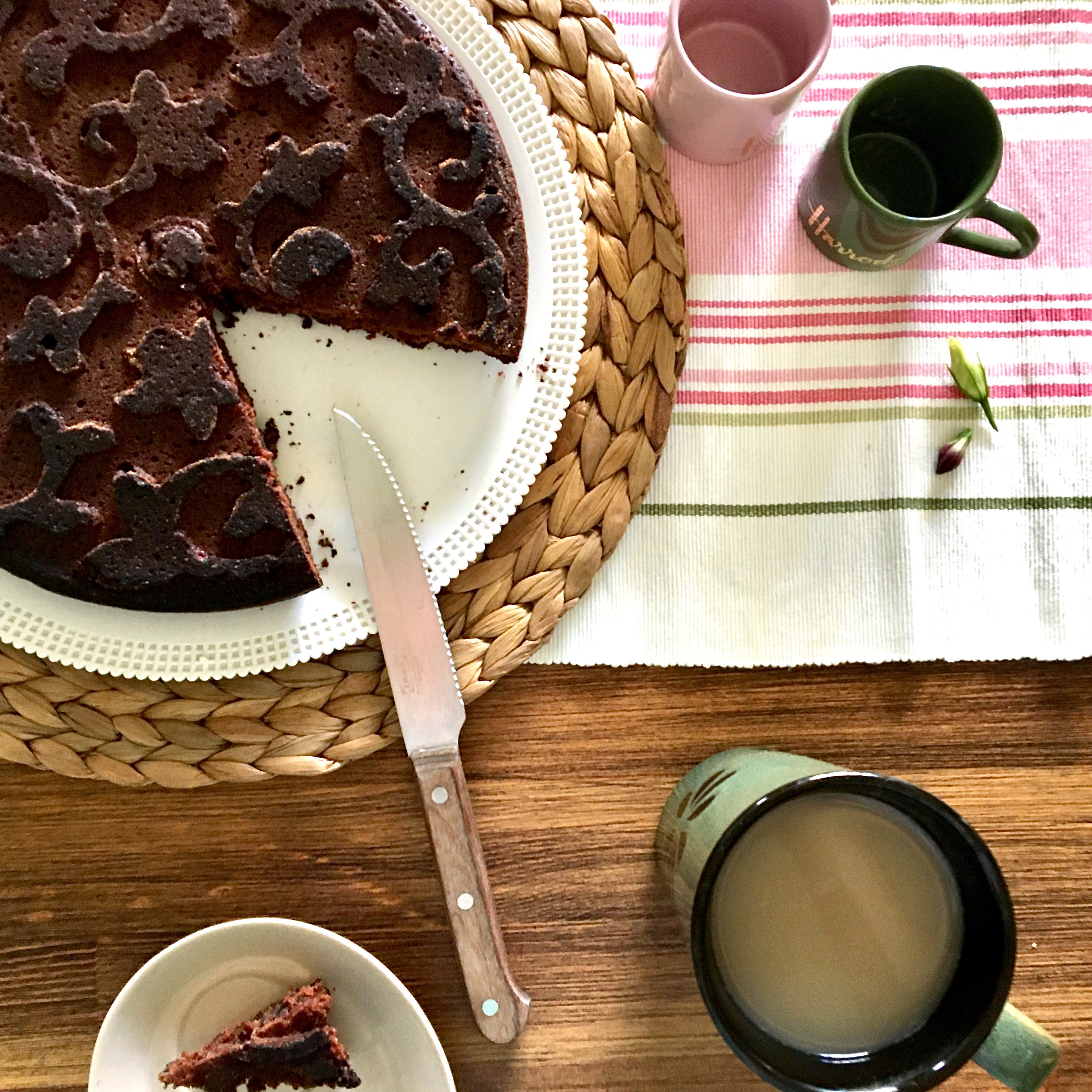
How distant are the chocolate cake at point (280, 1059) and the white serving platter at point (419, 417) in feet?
1.60

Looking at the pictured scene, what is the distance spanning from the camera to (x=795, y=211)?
1450 mm

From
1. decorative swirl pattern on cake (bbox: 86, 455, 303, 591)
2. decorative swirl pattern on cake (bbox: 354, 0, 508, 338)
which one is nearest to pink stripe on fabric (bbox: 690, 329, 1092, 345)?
decorative swirl pattern on cake (bbox: 354, 0, 508, 338)

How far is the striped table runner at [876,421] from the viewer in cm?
144

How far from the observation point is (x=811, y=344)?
1.45 meters

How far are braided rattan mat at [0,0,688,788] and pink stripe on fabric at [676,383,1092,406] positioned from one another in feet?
0.27

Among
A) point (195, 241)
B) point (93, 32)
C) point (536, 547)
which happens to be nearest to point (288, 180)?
point (195, 241)

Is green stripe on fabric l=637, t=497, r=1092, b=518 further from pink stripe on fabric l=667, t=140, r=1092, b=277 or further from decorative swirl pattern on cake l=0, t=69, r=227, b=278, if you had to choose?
decorative swirl pattern on cake l=0, t=69, r=227, b=278

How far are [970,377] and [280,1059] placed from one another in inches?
55.2

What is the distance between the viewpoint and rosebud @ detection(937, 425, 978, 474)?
1432mm

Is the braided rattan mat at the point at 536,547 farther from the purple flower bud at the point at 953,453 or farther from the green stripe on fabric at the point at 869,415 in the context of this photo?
the purple flower bud at the point at 953,453

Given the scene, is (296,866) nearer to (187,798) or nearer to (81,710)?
(187,798)

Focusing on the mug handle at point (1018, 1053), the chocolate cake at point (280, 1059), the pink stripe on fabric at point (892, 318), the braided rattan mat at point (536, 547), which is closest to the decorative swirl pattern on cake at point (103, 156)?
the braided rattan mat at point (536, 547)

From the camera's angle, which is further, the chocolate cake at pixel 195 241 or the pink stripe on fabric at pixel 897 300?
the pink stripe on fabric at pixel 897 300

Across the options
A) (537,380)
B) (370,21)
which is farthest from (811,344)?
(370,21)
